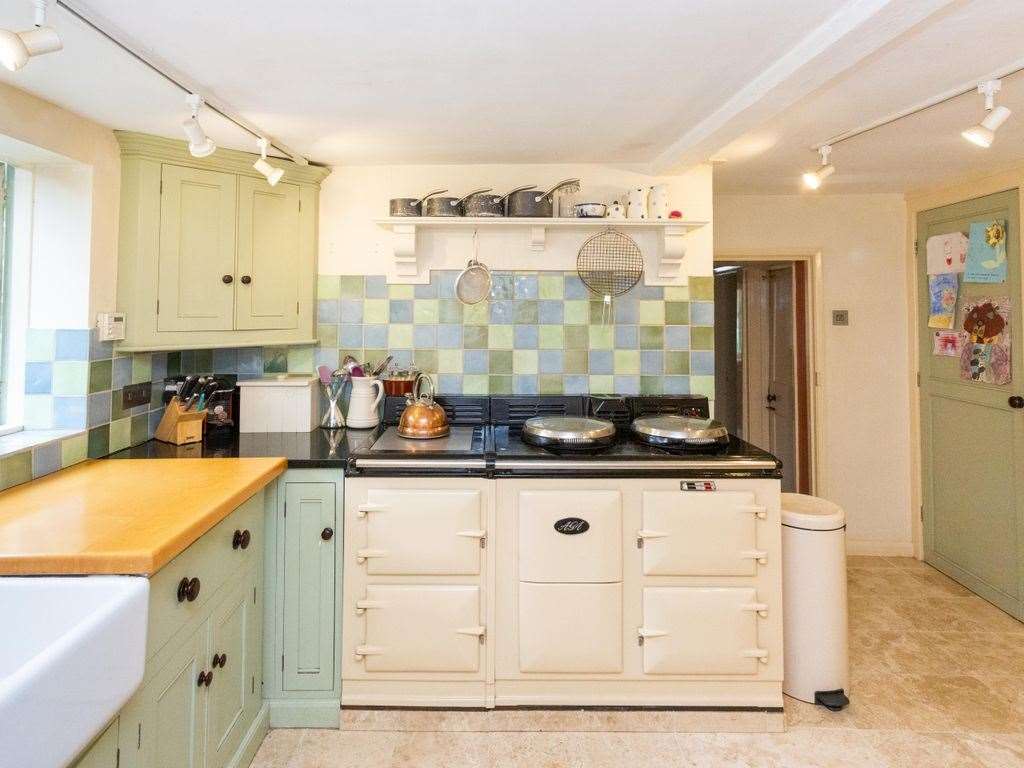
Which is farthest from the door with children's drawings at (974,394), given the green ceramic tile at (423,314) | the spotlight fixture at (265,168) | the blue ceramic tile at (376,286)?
the spotlight fixture at (265,168)

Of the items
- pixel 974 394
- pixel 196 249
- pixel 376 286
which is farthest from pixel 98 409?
pixel 974 394

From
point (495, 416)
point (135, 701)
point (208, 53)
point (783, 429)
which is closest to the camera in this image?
point (135, 701)

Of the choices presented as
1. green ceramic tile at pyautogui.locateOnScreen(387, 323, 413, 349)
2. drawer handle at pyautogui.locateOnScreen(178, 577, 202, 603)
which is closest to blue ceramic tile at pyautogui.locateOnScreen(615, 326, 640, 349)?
green ceramic tile at pyautogui.locateOnScreen(387, 323, 413, 349)

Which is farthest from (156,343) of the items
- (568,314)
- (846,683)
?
(846,683)

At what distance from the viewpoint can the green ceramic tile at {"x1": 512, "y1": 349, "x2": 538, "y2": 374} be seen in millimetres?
2703

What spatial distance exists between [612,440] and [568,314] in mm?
773

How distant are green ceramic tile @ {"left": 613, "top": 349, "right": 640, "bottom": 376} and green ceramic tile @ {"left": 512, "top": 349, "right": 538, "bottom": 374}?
386 millimetres

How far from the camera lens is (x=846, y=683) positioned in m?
2.10

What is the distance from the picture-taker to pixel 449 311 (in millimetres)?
2693

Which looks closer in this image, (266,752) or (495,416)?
(266,752)

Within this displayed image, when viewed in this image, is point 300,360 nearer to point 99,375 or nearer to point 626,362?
point 99,375

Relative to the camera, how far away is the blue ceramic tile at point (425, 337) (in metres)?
2.70

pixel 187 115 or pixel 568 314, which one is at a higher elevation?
pixel 187 115

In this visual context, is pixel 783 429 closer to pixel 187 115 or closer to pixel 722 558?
pixel 722 558
